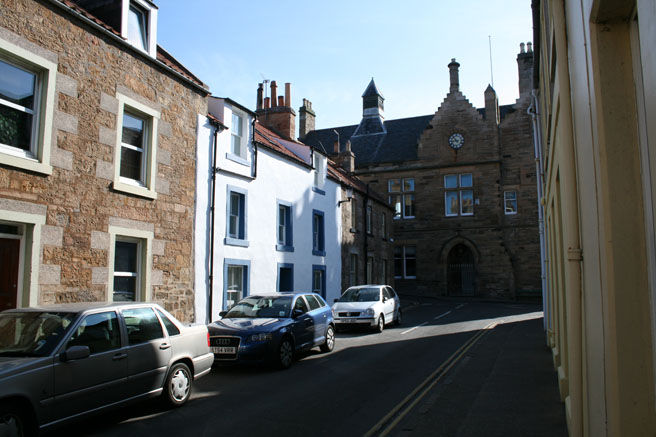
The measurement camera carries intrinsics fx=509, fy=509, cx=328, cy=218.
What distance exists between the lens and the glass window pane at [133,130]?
1170 centimetres

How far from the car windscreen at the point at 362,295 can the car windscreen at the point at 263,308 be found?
21.1 feet

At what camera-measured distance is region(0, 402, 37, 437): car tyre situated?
193 inches

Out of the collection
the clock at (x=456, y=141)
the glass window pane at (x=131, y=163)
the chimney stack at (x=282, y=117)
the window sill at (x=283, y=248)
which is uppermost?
the clock at (x=456, y=141)

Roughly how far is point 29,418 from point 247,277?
36.0ft

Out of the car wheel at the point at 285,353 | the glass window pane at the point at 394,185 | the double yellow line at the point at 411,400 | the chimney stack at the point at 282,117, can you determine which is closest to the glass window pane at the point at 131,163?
the car wheel at the point at 285,353

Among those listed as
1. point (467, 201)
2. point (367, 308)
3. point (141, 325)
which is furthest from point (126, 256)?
point (467, 201)

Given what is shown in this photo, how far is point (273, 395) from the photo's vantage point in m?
8.15

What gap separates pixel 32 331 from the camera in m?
5.96

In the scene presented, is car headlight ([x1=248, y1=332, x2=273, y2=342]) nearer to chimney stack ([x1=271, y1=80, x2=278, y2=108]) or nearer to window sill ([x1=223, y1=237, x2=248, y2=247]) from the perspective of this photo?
window sill ([x1=223, y1=237, x2=248, y2=247])

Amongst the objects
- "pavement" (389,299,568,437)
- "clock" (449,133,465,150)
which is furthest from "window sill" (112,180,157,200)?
"clock" (449,133,465,150)

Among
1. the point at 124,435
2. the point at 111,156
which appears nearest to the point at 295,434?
the point at 124,435

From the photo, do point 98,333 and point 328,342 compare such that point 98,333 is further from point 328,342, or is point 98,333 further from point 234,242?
point 234,242

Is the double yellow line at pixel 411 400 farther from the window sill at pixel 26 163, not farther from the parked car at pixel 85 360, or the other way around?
the window sill at pixel 26 163

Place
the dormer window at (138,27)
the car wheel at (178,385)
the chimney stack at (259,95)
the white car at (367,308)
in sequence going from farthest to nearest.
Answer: the chimney stack at (259,95) → the white car at (367,308) → the dormer window at (138,27) → the car wheel at (178,385)
